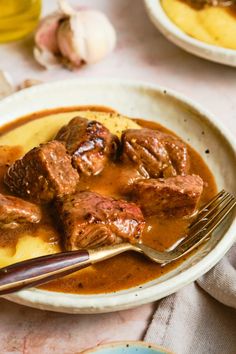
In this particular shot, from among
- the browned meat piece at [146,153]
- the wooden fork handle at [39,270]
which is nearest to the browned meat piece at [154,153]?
the browned meat piece at [146,153]

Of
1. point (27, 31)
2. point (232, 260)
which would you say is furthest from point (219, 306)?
point (27, 31)

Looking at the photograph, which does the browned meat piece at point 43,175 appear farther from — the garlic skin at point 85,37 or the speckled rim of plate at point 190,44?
the speckled rim of plate at point 190,44

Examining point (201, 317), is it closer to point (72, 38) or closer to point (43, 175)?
point (43, 175)

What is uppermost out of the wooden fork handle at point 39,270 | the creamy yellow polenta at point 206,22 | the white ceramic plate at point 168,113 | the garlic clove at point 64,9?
the garlic clove at point 64,9

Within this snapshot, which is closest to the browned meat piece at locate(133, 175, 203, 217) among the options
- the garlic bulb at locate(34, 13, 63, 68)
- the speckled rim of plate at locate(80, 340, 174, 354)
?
the speckled rim of plate at locate(80, 340, 174, 354)

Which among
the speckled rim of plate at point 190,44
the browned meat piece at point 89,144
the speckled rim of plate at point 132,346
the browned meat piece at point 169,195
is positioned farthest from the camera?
the speckled rim of plate at point 190,44

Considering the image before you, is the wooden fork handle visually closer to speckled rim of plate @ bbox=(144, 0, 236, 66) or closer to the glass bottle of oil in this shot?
speckled rim of plate @ bbox=(144, 0, 236, 66)
